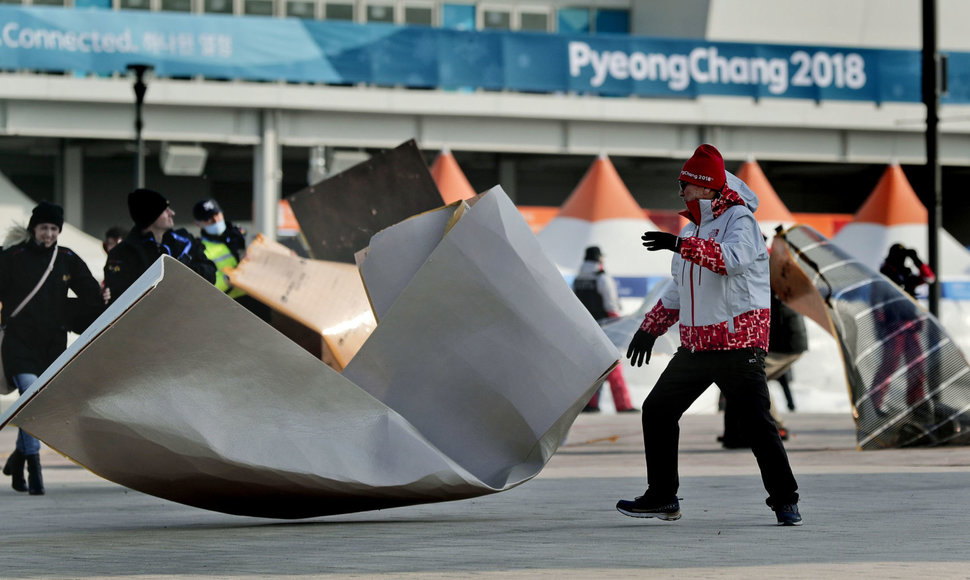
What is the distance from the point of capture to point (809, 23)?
4025cm

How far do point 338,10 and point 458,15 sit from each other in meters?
3.53

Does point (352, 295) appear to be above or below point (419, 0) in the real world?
below

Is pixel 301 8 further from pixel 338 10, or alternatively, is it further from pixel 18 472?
pixel 18 472

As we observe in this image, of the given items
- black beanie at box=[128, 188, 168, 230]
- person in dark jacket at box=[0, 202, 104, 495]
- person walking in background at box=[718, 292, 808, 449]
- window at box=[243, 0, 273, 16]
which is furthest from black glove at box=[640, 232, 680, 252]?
window at box=[243, 0, 273, 16]

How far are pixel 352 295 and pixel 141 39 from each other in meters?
21.8

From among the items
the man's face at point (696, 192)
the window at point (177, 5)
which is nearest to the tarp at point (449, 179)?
the window at point (177, 5)

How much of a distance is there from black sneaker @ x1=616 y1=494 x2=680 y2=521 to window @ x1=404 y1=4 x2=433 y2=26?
35721mm

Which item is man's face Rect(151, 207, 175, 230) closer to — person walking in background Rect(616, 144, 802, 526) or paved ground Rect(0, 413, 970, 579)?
paved ground Rect(0, 413, 970, 579)

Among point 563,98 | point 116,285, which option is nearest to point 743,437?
point 116,285

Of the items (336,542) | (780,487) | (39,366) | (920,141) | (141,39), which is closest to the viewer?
(336,542)

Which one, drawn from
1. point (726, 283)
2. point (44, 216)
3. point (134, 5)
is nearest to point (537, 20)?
point (134, 5)

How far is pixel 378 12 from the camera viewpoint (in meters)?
41.8

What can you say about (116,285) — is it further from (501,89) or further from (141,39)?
(501,89)

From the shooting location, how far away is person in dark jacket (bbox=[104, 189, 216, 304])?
951 centimetres
